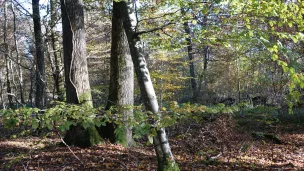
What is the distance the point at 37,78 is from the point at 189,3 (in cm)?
818

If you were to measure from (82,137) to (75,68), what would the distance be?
168 cm

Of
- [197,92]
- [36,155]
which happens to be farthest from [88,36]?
[36,155]

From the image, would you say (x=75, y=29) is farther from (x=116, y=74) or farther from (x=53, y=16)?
Answer: (x=53, y=16)

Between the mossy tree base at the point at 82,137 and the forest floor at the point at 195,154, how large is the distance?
0.19 m

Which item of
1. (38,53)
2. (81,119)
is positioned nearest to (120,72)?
(81,119)

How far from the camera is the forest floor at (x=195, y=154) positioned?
5.54m

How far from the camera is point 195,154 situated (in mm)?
6926

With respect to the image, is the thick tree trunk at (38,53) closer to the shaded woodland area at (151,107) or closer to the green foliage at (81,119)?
the shaded woodland area at (151,107)

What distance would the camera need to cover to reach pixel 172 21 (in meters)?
4.04

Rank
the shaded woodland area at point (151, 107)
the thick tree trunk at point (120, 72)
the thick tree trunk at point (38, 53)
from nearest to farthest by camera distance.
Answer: the shaded woodland area at point (151, 107)
the thick tree trunk at point (120, 72)
the thick tree trunk at point (38, 53)

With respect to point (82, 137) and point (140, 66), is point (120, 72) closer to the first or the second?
point (82, 137)

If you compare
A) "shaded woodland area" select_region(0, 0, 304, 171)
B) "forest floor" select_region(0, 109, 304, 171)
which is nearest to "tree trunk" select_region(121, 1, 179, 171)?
"shaded woodland area" select_region(0, 0, 304, 171)

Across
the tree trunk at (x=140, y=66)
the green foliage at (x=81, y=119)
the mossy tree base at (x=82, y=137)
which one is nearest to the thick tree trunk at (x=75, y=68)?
the mossy tree base at (x=82, y=137)

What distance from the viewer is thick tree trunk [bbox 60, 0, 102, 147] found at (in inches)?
266
